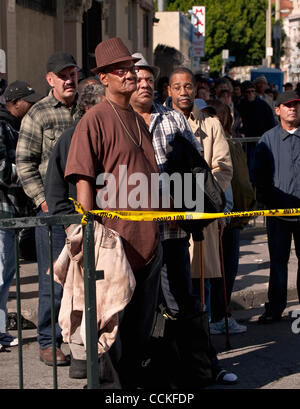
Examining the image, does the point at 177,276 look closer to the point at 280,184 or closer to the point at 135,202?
the point at 135,202

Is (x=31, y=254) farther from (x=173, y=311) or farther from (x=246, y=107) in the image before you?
(x=246, y=107)

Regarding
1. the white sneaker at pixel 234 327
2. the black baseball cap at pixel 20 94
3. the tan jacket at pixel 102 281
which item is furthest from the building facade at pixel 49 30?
the tan jacket at pixel 102 281

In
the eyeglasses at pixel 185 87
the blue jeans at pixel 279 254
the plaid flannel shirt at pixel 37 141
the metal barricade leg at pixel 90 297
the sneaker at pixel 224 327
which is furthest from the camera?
the blue jeans at pixel 279 254

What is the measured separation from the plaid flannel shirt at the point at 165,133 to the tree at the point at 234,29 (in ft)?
209

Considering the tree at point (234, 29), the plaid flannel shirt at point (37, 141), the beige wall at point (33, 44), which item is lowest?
the plaid flannel shirt at point (37, 141)

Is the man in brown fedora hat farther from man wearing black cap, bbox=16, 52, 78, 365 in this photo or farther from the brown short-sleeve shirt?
man wearing black cap, bbox=16, 52, 78, 365

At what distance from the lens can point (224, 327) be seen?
6.78m

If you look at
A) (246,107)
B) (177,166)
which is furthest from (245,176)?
(246,107)

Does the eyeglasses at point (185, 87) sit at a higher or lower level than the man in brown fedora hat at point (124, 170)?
higher

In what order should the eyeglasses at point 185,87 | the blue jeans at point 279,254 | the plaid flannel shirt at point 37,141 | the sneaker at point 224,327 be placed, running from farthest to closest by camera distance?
1. the blue jeans at point 279,254
2. the sneaker at point 224,327
3. the eyeglasses at point 185,87
4. the plaid flannel shirt at point 37,141

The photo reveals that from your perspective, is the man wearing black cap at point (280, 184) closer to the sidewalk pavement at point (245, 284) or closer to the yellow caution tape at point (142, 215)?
the sidewalk pavement at point (245, 284)

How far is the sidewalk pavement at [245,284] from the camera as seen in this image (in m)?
7.30

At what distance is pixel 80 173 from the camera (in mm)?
4613
